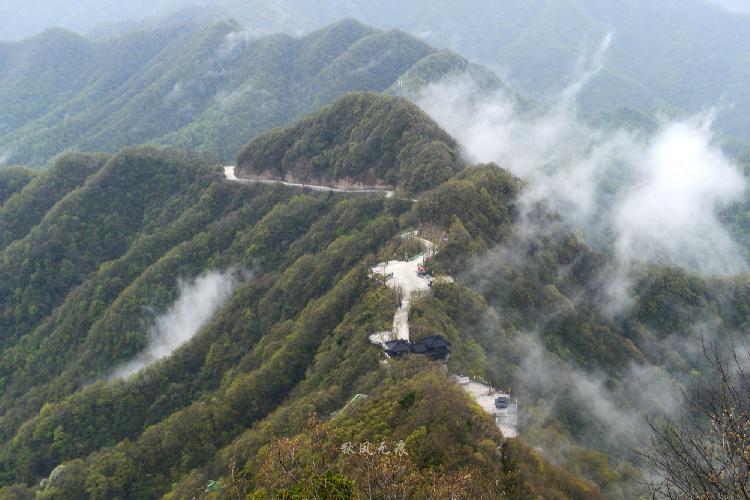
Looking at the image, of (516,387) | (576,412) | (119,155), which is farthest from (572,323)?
(119,155)

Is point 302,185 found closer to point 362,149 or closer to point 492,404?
point 362,149

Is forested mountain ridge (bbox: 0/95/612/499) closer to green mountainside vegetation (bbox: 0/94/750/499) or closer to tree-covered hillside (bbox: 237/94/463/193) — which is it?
green mountainside vegetation (bbox: 0/94/750/499)

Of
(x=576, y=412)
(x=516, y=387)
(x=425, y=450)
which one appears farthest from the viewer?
(x=576, y=412)

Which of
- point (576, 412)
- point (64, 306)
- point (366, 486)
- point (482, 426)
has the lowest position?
point (64, 306)

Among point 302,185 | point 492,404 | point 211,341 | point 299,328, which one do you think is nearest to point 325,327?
point 299,328

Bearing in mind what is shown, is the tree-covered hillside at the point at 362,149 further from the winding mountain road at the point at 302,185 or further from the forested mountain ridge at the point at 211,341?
the forested mountain ridge at the point at 211,341

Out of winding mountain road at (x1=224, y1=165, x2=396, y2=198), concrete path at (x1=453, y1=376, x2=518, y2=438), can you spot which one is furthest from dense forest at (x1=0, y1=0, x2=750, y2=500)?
winding mountain road at (x1=224, y1=165, x2=396, y2=198)

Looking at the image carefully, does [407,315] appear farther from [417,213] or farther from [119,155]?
[119,155]

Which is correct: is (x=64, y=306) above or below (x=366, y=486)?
below
